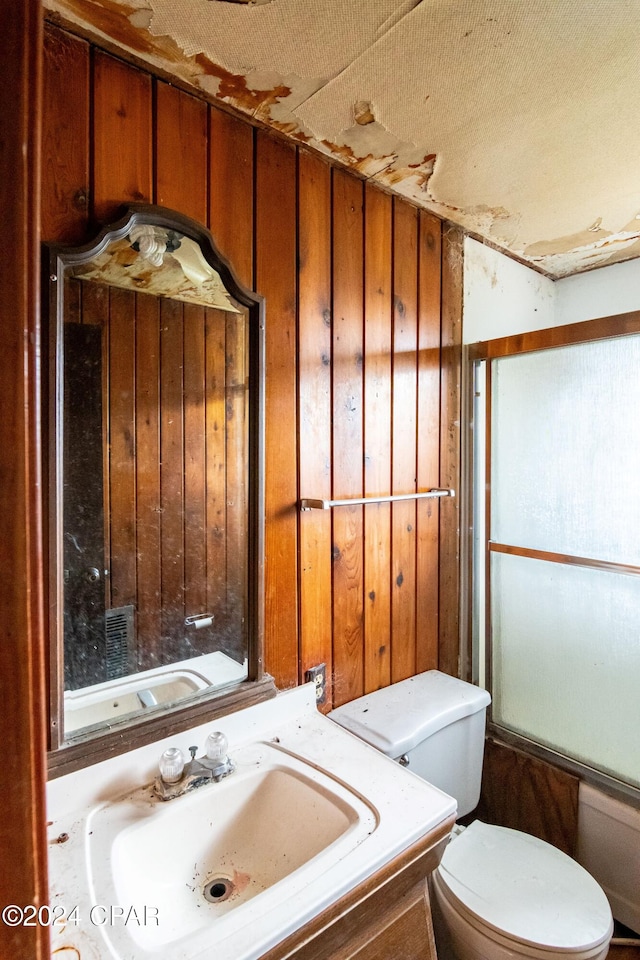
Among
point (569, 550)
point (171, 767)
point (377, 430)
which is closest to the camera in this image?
point (171, 767)

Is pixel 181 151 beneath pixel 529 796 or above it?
above

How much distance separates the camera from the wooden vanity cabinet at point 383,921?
0.72m

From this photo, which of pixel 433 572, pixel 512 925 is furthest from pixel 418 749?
pixel 433 572

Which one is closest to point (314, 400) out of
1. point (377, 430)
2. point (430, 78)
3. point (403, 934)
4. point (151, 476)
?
point (377, 430)

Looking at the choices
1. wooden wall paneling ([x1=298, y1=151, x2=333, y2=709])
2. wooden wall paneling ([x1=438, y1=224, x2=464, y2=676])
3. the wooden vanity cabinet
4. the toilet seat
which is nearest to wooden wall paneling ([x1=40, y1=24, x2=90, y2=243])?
wooden wall paneling ([x1=298, y1=151, x2=333, y2=709])

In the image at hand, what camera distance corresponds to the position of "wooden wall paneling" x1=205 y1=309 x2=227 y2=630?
3.69 feet

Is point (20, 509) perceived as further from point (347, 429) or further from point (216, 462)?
point (347, 429)

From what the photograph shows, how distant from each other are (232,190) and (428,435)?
3.05 feet

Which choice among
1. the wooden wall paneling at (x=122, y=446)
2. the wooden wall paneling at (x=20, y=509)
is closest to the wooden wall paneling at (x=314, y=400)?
the wooden wall paneling at (x=122, y=446)

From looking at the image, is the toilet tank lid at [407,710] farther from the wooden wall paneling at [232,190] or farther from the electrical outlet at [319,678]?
the wooden wall paneling at [232,190]

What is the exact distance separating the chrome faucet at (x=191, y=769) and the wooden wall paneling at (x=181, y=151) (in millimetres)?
1154

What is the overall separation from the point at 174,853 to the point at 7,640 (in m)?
0.81

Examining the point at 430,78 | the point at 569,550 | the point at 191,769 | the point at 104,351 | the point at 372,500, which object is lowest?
the point at 191,769

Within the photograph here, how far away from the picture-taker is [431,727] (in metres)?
1.32
